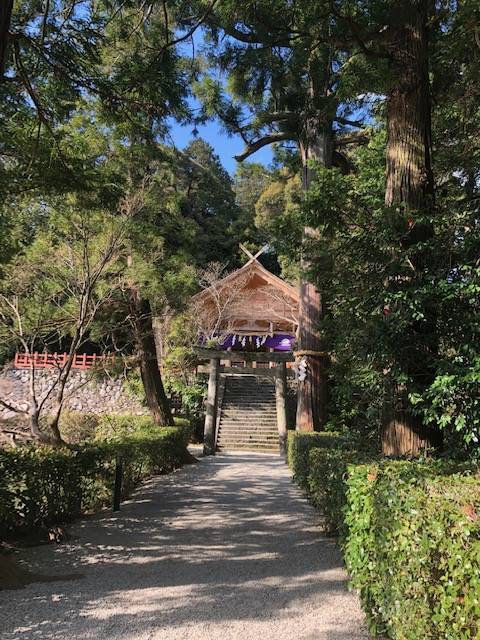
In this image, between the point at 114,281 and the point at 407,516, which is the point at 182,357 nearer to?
the point at 114,281

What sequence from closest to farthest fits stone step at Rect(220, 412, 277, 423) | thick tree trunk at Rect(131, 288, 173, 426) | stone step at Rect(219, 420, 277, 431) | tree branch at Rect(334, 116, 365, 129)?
tree branch at Rect(334, 116, 365, 129) < thick tree trunk at Rect(131, 288, 173, 426) < stone step at Rect(219, 420, 277, 431) < stone step at Rect(220, 412, 277, 423)

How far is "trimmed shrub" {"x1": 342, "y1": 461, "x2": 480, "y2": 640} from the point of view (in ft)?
6.59

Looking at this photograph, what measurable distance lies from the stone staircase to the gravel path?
8.98 meters

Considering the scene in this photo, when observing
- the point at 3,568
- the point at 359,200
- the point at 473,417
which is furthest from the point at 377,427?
the point at 3,568

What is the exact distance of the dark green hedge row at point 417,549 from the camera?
201 centimetres

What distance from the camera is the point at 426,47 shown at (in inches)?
186

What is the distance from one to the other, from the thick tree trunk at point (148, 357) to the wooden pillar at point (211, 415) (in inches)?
136

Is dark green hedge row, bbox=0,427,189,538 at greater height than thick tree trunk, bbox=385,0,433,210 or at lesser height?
lesser

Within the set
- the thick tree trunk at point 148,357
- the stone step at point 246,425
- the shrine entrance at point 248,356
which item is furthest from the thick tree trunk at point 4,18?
the stone step at point 246,425

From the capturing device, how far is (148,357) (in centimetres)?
988

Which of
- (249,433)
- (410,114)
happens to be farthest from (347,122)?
(249,433)

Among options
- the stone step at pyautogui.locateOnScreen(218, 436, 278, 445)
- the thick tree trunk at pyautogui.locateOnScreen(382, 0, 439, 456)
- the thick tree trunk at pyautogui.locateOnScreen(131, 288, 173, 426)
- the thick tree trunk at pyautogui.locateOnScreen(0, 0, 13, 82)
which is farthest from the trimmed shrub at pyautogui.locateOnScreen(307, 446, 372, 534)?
the stone step at pyautogui.locateOnScreen(218, 436, 278, 445)

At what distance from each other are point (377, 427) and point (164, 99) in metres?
4.01

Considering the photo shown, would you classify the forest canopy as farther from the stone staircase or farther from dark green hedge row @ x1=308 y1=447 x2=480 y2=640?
the stone staircase
